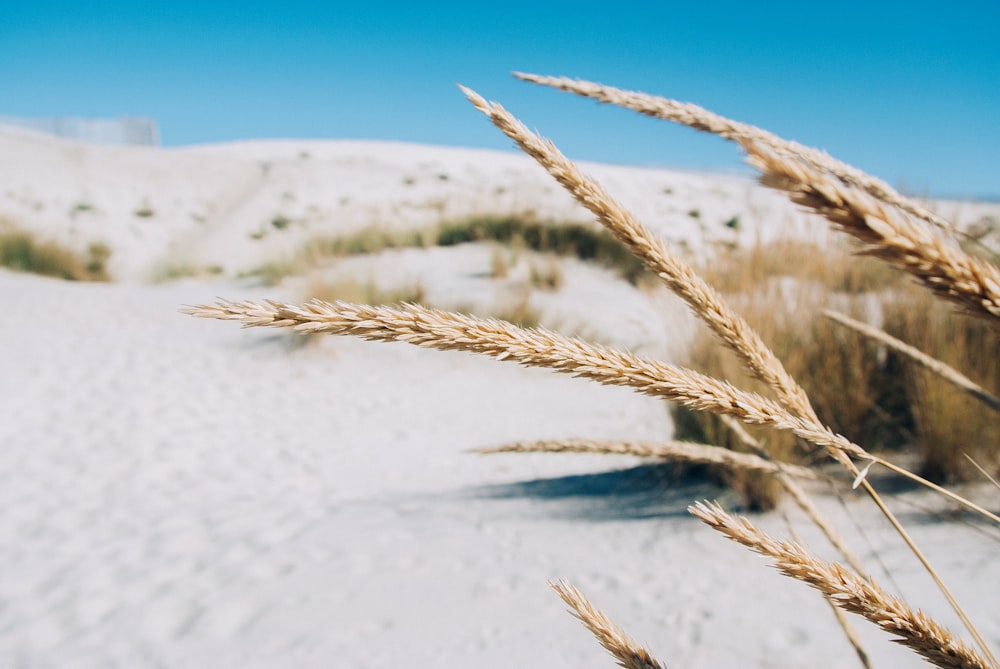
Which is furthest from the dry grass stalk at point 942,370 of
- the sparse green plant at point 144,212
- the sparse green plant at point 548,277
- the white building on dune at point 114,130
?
the white building on dune at point 114,130

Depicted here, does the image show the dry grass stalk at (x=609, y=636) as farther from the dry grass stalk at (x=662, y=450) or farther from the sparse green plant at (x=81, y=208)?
the sparse green plant at (x=81, y=208)

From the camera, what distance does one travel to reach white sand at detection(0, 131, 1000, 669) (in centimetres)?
211

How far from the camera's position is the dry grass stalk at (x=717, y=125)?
725 millimetres

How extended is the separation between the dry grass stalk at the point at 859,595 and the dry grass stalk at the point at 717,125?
15.8 inches

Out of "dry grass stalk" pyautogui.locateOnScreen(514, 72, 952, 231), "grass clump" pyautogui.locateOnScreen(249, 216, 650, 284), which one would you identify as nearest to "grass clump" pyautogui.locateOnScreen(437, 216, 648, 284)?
"grass clump" pyautogui.locateOnScreen(249, 216, 650, 284)

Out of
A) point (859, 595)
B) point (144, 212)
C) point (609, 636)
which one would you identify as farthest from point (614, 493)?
point (144, 212)

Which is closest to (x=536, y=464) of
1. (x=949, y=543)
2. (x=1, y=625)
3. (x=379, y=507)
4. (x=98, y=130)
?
(x=379, y=507)

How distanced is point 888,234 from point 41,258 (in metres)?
13.3

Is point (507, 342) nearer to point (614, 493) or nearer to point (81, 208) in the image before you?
point (614, 493)

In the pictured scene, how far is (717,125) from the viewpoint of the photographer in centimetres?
71

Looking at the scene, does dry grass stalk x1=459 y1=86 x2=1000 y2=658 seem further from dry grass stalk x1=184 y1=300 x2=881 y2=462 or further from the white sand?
the white sand

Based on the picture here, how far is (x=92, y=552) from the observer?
9.81 feet

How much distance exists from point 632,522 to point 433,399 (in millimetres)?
3010

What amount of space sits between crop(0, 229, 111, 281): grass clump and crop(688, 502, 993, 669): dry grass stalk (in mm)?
12814
